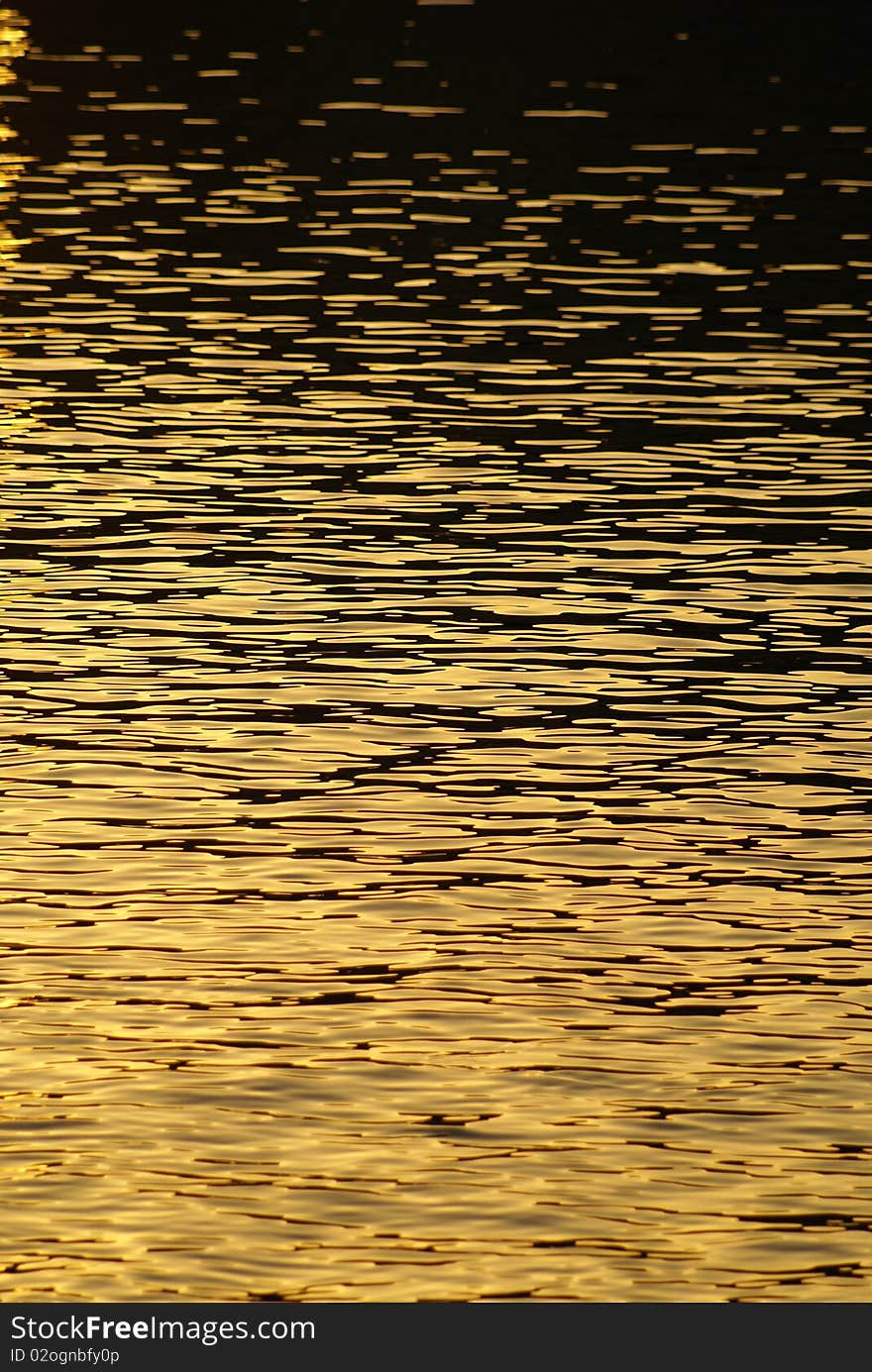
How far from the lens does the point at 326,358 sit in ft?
139

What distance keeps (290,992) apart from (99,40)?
64990 mm

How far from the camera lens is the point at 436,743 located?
83.8 ft

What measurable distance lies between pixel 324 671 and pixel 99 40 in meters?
57.2

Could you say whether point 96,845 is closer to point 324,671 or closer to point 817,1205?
point 324,671

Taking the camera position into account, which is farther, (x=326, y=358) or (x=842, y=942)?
(x=326, y=358)

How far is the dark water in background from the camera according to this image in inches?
678

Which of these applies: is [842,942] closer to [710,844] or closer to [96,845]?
[710,844]

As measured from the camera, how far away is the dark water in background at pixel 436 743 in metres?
17.2

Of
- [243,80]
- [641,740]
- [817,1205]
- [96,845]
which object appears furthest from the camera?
[243,80]

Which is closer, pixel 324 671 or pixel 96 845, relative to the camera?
pixel 96 845

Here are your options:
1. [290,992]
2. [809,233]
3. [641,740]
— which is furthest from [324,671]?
[809,233]

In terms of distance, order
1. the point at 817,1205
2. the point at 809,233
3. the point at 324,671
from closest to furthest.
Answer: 1. the point at 817,1205
2. the point at 324,671
3. the point at 809,233

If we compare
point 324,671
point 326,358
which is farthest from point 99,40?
point 324,671
